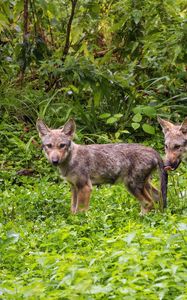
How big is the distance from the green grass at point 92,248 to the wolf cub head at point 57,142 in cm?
67

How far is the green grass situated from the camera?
6246mm

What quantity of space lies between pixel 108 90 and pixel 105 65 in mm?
1260

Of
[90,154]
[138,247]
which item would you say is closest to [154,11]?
[90,154]

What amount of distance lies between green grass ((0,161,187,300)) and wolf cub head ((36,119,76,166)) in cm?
67

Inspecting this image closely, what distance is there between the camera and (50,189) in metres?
12.4

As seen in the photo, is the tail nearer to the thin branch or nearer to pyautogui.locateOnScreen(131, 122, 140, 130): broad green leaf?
pyautogui.locateOnScreen(131, 122, 140, 130): broad green leaf

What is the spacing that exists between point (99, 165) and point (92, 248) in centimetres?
344

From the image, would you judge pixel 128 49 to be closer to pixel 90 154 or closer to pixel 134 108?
pixel 134 108

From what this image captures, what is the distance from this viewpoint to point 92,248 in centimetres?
835

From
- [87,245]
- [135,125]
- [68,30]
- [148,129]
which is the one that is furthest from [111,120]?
[87,245]

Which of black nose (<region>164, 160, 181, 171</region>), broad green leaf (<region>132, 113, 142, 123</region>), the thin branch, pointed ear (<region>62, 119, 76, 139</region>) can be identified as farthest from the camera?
the thin branch

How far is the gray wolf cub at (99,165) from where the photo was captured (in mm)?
11242

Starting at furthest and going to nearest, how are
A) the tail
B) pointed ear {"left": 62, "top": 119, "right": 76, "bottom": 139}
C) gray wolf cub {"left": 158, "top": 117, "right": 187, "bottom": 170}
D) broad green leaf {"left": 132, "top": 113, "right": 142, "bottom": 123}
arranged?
broad green leaf {"left": 132, "top": 113, "right": 142, "bottom": 123}
pointed ear {"left": 62, "top": 119, "right": 76, "bottom": 139}
gray wolf cub {"left": 158, "top": 117, "right": 187, "bottom": 170}
the tail

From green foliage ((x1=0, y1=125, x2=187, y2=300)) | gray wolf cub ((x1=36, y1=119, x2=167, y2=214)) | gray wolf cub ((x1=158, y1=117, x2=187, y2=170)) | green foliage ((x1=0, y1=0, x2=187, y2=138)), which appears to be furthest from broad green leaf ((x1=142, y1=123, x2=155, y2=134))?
gray wolf cub ((x1=158, y1=117, x2=187, y2=170))
